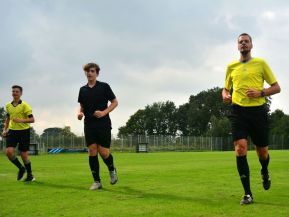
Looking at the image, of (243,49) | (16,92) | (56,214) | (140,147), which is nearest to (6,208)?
(56,214)

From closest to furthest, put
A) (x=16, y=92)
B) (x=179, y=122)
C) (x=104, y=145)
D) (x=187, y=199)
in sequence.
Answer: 1. (x=187, y=199)
2. (x=104, y=145)
3. (x=16, y=92)
4. (x=179, y=122)

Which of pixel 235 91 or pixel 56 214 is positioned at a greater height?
pixel 235 91

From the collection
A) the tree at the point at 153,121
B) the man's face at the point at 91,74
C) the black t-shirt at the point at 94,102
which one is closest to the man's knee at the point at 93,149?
the black t-shirt at the point at 94,102

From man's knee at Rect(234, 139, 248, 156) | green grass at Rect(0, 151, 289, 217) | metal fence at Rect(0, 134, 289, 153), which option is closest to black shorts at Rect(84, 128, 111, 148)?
green grass at Rect(0, 151, 289, 217)

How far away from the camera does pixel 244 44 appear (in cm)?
738

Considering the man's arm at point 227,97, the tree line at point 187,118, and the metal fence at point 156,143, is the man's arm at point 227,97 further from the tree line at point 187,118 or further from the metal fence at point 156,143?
the tree line at point 187,118

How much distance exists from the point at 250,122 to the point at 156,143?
232 feet

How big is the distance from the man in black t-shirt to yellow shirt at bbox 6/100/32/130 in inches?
103

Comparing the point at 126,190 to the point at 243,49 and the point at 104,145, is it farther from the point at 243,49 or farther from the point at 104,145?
the point at 243,49

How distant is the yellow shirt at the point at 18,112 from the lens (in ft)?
38.3

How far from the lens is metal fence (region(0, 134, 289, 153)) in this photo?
64838 millimetres

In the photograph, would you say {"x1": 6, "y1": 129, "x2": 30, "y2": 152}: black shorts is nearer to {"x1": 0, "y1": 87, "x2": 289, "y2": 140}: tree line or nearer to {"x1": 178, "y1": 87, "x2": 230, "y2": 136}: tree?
{"x1": 0, "y1": 87, "x2": 289, "y2": 140}: tree line

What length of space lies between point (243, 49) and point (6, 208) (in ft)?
14.4

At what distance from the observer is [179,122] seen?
142 meters
